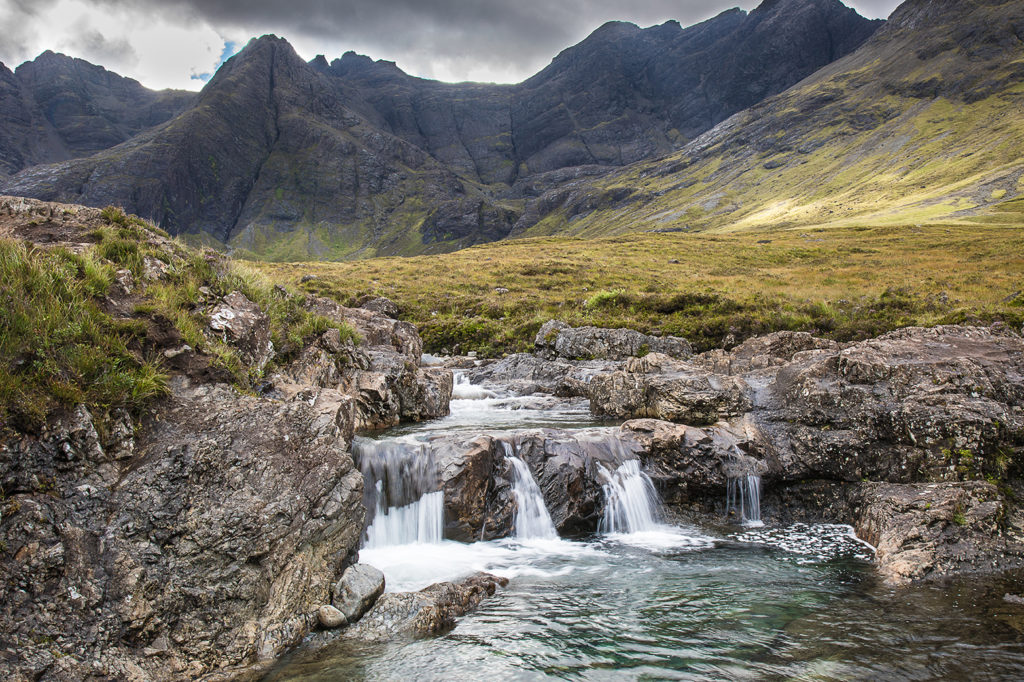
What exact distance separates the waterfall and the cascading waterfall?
203 centimetres

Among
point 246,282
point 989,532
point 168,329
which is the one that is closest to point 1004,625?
point 989,532

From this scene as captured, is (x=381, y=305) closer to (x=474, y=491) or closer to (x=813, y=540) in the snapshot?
(x=474, y=491)

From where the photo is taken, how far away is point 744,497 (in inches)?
533

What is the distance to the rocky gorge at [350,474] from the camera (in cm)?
672

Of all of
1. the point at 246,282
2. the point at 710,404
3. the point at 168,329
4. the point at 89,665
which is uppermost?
the point at 246,282

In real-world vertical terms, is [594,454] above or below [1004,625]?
above

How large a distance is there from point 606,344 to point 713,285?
18.4 m

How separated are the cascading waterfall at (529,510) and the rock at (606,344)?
52.6 ft

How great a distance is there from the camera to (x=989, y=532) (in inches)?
398

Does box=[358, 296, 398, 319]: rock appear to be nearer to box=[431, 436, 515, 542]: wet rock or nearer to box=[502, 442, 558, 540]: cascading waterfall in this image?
box=[431, 436, 515, 542]: wet rock

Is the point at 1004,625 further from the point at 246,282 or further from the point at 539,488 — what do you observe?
the point at 246,282

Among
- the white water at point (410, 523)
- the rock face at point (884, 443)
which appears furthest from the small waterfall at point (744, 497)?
the white water at point (410, 523)

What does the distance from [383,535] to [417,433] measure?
441cm

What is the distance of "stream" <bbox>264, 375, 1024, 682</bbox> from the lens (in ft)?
23.4
